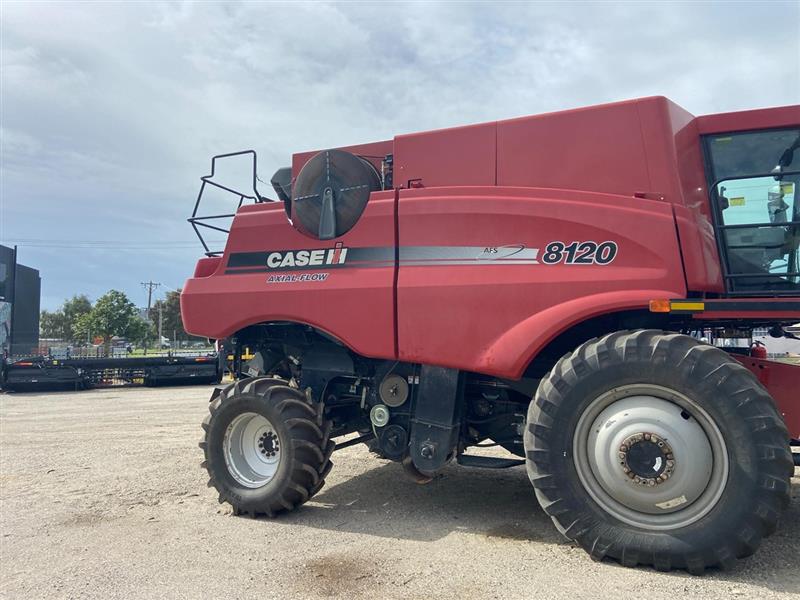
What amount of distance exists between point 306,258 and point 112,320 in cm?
5263

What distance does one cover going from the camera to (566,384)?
13.2ft

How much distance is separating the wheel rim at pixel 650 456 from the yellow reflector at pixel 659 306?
1.77ft

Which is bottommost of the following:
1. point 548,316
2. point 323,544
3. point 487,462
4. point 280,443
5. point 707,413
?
point 323,544

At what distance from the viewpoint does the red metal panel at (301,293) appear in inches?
196

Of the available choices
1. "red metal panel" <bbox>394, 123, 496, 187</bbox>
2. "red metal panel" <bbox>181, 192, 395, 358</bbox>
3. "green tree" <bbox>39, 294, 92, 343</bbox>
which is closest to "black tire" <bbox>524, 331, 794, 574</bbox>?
"red metal panel" <bbox>181, 192, 395, 358</bbox>

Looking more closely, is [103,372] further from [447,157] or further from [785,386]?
[785,386]

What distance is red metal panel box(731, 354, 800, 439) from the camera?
13.9 feet

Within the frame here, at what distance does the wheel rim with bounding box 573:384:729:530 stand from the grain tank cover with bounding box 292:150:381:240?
2682 millimetres

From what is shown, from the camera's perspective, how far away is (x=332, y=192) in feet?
17.5

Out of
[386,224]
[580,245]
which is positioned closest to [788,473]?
[580,245]

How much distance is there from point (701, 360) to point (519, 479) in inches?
125

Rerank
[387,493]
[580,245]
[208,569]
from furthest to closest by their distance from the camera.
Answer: [387,493], [580,245], [208,569]

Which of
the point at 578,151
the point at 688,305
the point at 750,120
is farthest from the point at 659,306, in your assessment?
the point at 750,120

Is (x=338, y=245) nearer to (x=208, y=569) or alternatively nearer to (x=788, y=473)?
(x=208, y=569)
